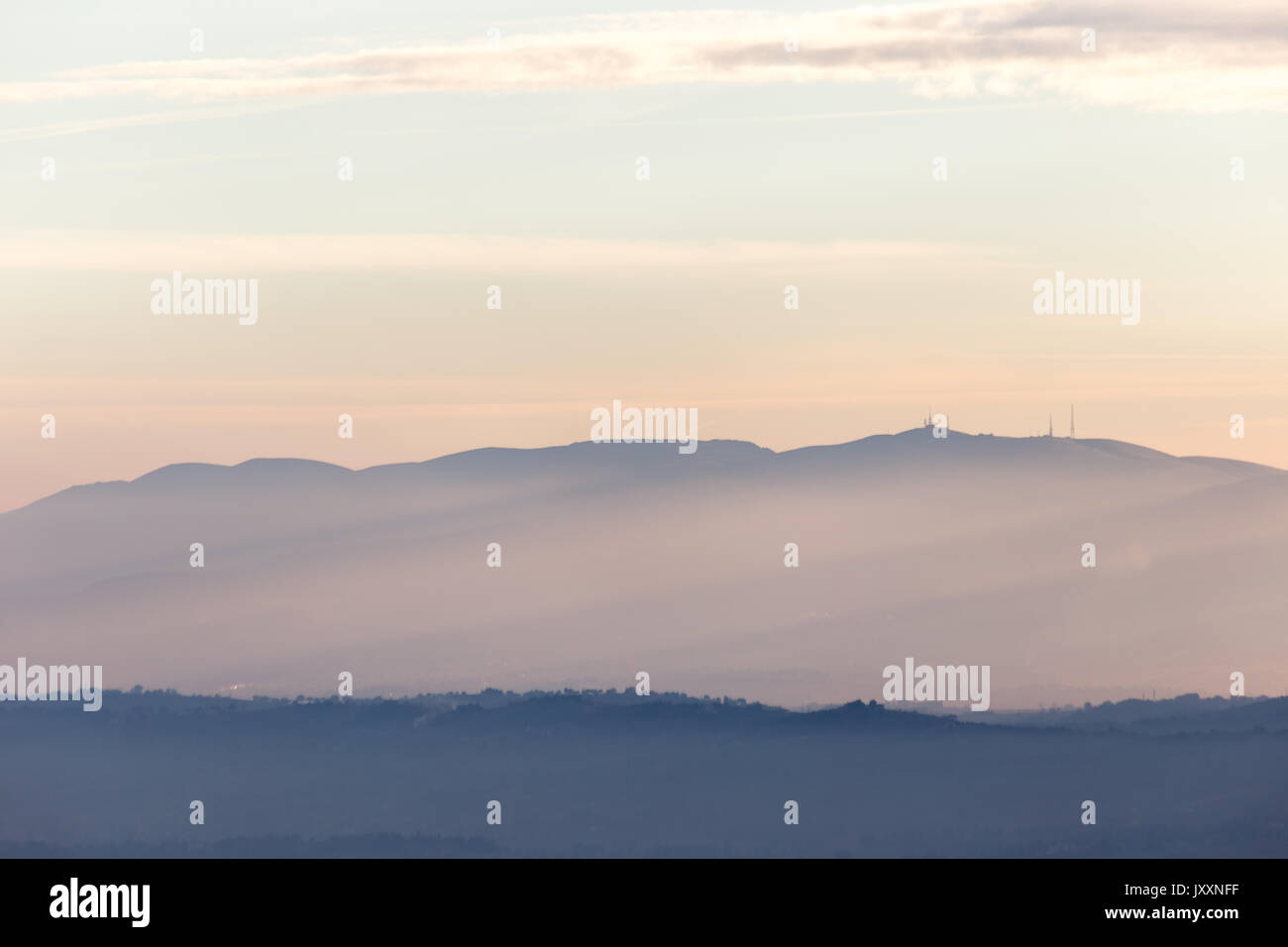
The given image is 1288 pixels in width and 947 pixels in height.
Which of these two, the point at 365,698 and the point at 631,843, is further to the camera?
the point at 365,698

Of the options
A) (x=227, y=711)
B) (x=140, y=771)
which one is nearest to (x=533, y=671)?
(x=227, y=711)

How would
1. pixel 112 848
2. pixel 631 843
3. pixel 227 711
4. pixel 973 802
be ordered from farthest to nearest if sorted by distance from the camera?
pixel 227 711
pixel 973 802
pixel 631 843
pixel 112 848

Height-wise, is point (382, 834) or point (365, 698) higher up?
point (365, 698)

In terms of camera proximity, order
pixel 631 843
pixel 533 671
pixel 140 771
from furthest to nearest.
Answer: pixel 533 671, pixel 140 771, pixel 631 843

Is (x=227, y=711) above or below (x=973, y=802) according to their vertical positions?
above

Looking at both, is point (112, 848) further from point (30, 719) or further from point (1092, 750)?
point (1092, 750)

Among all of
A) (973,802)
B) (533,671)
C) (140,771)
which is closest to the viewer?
(973,802)
